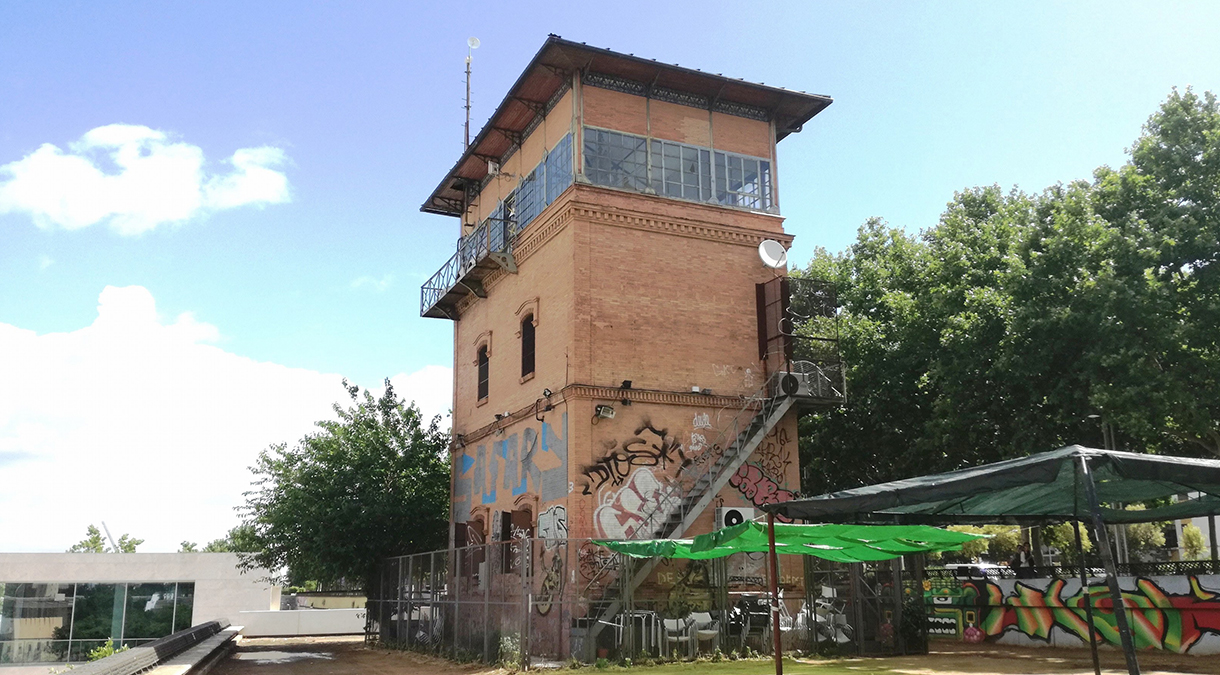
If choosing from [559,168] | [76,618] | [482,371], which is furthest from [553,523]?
[76,618]

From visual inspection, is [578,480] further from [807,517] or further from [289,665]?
[289,665]

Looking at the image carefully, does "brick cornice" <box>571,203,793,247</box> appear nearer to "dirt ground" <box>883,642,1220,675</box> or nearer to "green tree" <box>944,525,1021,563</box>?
"dirt ground" <box>883,642,1220,675</box>

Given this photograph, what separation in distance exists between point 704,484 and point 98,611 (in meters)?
29.1

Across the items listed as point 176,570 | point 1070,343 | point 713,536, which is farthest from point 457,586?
point 176,570

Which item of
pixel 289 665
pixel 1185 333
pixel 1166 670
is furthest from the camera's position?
pixel 289 665

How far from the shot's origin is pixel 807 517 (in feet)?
47.8

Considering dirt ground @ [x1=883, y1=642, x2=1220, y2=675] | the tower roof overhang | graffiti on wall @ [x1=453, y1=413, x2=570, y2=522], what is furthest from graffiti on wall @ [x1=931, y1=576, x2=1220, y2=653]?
the tower roof overhang

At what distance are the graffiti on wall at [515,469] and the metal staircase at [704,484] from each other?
2.41 meters

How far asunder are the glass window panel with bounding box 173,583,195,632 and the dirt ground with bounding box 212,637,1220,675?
12.2m

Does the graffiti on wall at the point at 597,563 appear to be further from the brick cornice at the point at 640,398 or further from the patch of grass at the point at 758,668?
the brick cornice at the point at 640,398

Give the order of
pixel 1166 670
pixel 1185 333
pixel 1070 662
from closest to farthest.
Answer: pixel 1166 670 → pixel 1070 662 → pixel 1185 333

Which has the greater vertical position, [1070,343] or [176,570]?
[1070,343]

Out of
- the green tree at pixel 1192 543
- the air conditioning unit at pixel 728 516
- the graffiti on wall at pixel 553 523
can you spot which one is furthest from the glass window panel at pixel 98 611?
the green tree at pixel 1192 543

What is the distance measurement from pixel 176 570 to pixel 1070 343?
3549 centimetres
